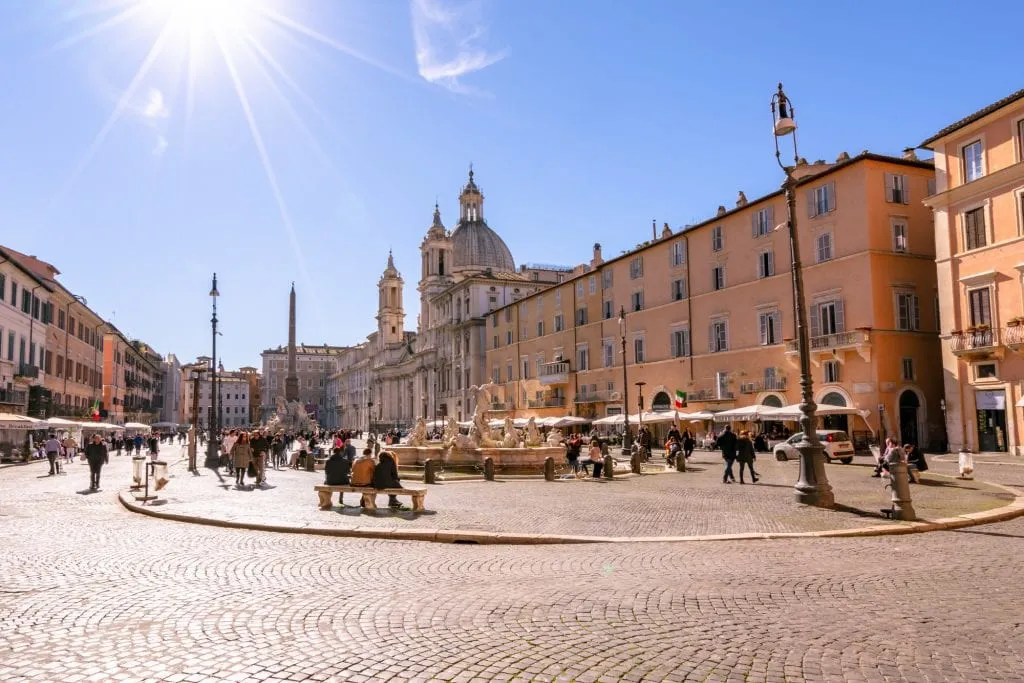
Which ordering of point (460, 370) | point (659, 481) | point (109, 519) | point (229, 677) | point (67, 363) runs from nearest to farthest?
1. point (229, 677)
2. point (109, 519)
3. point (659, 481)
4. point (67, 363)
5. point (460, 370)

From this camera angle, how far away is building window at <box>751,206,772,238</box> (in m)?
38.3

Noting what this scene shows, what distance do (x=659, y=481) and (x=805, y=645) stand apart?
15.3 meters

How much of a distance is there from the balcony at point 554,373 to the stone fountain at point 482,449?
98.2 ft

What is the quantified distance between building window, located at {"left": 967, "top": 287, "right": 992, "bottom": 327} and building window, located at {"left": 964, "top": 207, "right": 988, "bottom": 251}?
1.71m

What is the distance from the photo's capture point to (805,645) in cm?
561

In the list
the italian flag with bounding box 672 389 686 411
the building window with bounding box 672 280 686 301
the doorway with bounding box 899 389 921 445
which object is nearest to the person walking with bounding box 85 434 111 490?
the italian flag with bounding box 672 389 686 411

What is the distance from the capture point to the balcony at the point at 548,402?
194 feet

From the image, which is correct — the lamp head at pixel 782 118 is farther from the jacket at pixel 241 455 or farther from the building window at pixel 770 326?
the building window at pixel 770 326

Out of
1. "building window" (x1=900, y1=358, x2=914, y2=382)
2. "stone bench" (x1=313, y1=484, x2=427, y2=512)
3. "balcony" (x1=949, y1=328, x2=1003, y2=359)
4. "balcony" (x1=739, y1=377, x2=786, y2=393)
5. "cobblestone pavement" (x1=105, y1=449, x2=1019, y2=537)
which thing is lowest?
"cobblestone pavement" (x1=105, y1=449, x2=1019, y2=537)

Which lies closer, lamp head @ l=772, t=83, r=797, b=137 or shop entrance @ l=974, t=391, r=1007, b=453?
lamp head @ l=772, t=83, r=797, b=137

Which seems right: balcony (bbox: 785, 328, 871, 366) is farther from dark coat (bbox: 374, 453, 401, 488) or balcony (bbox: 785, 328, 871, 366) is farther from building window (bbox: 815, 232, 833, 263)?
dark coat (bbox: 374, 453, 401, 488)

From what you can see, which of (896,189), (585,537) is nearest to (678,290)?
(896,189)

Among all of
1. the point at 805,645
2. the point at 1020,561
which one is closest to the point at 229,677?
the point at 805,645

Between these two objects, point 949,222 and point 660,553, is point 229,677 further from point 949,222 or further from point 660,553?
point 949,222
